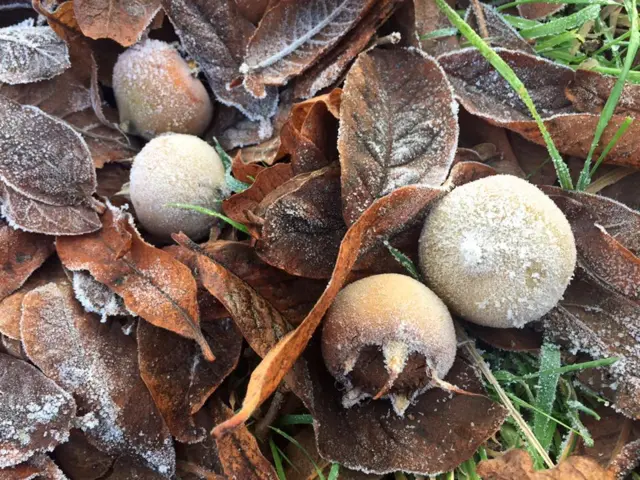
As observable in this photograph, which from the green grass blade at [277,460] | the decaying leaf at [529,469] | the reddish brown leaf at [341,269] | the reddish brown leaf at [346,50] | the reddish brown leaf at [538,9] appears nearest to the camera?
the reddish brown leaf at [341,269]

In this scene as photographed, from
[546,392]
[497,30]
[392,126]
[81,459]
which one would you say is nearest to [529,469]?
[546,392]

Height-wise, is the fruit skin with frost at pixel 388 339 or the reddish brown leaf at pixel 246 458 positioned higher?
the fruit skin with frost at pixel 388 339

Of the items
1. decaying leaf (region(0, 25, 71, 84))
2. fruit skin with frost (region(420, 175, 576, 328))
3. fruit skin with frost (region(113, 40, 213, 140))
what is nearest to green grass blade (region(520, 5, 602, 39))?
fruit skin with frost (region(420, 175, 576, 328))

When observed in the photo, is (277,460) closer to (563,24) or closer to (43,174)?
(43,174)

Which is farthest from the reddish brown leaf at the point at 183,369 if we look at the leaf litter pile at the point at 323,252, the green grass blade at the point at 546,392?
the green grass blade at the point at 546,392

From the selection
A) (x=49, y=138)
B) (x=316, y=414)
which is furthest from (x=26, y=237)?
(x=316, y=414)

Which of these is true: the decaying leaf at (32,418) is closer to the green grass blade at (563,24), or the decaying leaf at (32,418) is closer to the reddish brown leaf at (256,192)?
the reddish brown leaf at (256,192)

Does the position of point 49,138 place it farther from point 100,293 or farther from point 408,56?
point 408,56
